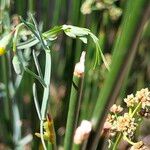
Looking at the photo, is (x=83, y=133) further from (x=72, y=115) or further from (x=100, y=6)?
→ (x=100, y=6)

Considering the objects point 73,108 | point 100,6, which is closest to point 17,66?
point 73,108

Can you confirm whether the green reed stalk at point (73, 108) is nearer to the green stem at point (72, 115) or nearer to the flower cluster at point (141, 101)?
the green stem at point (72, 115)

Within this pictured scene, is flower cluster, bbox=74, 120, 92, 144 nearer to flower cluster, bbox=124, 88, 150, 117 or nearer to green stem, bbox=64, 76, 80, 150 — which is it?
green stem, bbox=64, 76, 80, 150

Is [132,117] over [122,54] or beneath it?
beneath

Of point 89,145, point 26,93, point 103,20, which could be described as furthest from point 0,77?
point 89,145

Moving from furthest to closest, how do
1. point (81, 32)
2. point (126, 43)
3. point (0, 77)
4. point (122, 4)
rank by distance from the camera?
point (0, 77), point (122, 4), point (81, 32), point (126, 43)

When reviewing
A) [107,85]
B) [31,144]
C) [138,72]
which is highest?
[107,85]

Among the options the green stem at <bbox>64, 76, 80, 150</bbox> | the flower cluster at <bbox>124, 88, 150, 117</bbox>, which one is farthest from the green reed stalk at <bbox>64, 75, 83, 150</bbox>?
the flower cluster at <bbox>124, 88, 150, 117</bbox>

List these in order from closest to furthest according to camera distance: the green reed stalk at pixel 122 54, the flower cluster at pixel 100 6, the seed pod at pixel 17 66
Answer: the green reed stalk at pixel 122 54
the seed pod at pixel 17 66
the flower cluster at pixel 100 6

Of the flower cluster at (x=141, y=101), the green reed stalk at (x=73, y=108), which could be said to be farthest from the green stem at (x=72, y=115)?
the flower cluster at (x=141, y=101)

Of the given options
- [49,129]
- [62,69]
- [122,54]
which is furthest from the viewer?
[62,69]

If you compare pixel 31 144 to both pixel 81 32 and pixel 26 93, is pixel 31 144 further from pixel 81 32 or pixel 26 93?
pixel 81 32
